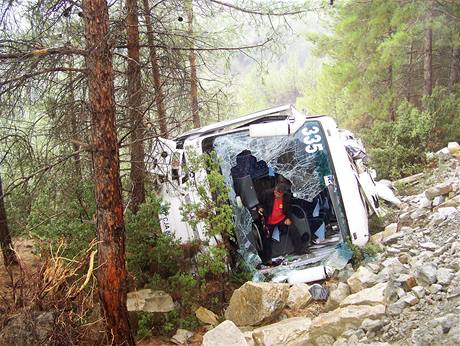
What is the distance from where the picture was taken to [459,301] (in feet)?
11.0

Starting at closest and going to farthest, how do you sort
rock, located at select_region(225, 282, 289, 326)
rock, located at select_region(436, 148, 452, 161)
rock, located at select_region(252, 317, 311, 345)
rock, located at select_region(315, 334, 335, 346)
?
rock, located at select_region(315, 334, 335, 346)
rock, located at select_region(252, 317, 311, 345)
rock, located at select_region(225, 282, 289, 326)
rock, located at select_region(436, 148, 452, 161)

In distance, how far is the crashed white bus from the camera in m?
5.86

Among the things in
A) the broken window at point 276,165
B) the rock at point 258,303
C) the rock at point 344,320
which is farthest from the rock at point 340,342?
the broken window at point 276,165

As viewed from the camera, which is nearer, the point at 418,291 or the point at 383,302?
the point at 418,291

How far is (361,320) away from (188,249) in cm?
276

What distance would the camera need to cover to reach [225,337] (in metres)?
4.20

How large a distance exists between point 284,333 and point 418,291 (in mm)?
1344

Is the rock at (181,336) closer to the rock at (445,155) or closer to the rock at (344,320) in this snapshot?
the rock at (344,320)

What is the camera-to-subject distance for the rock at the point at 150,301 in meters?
5.52

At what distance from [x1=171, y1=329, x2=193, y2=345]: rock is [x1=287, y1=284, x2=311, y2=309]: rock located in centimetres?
124

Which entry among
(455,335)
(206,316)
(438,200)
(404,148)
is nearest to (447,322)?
(455,335)

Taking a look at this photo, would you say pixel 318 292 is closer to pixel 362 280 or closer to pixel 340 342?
pixel 362 280

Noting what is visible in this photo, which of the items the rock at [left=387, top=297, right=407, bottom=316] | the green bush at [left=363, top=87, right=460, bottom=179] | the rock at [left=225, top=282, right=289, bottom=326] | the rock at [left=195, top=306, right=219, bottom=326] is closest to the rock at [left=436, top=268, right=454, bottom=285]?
the rock at [left=387, top=297, right=407, bottom=316]

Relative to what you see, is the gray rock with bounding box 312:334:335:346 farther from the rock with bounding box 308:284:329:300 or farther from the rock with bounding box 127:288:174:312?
the rock with bounding box 127:288:174:312
